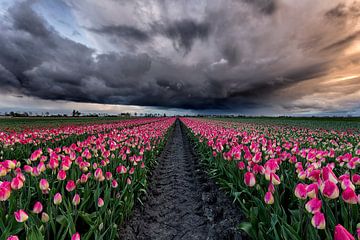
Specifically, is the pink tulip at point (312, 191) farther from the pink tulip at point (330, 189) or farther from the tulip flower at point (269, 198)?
the tulip flower at point (269, 198)

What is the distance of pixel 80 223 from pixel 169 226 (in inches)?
69.5

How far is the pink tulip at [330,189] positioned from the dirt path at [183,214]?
5.04 feet

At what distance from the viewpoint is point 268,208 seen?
2.40 meters

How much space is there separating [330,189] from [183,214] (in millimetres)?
3154

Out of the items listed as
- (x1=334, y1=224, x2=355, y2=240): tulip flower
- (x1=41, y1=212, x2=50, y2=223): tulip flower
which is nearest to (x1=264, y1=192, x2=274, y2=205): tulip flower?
(x1=334, y1=224, x2=355, y2=240): tulip flower

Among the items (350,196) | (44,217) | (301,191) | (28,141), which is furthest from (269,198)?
(28,141)

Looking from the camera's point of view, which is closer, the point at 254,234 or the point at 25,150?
the point at 254,234

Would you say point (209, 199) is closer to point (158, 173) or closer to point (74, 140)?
point (158, 173)

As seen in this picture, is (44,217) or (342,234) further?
(44,217)

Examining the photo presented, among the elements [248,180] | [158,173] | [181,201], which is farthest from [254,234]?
[158,173]

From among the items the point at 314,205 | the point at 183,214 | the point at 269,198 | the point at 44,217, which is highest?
the point at 314,205

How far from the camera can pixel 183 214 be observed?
4152 mm

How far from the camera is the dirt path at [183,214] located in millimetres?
3305

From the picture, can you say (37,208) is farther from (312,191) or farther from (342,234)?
(312,191)
